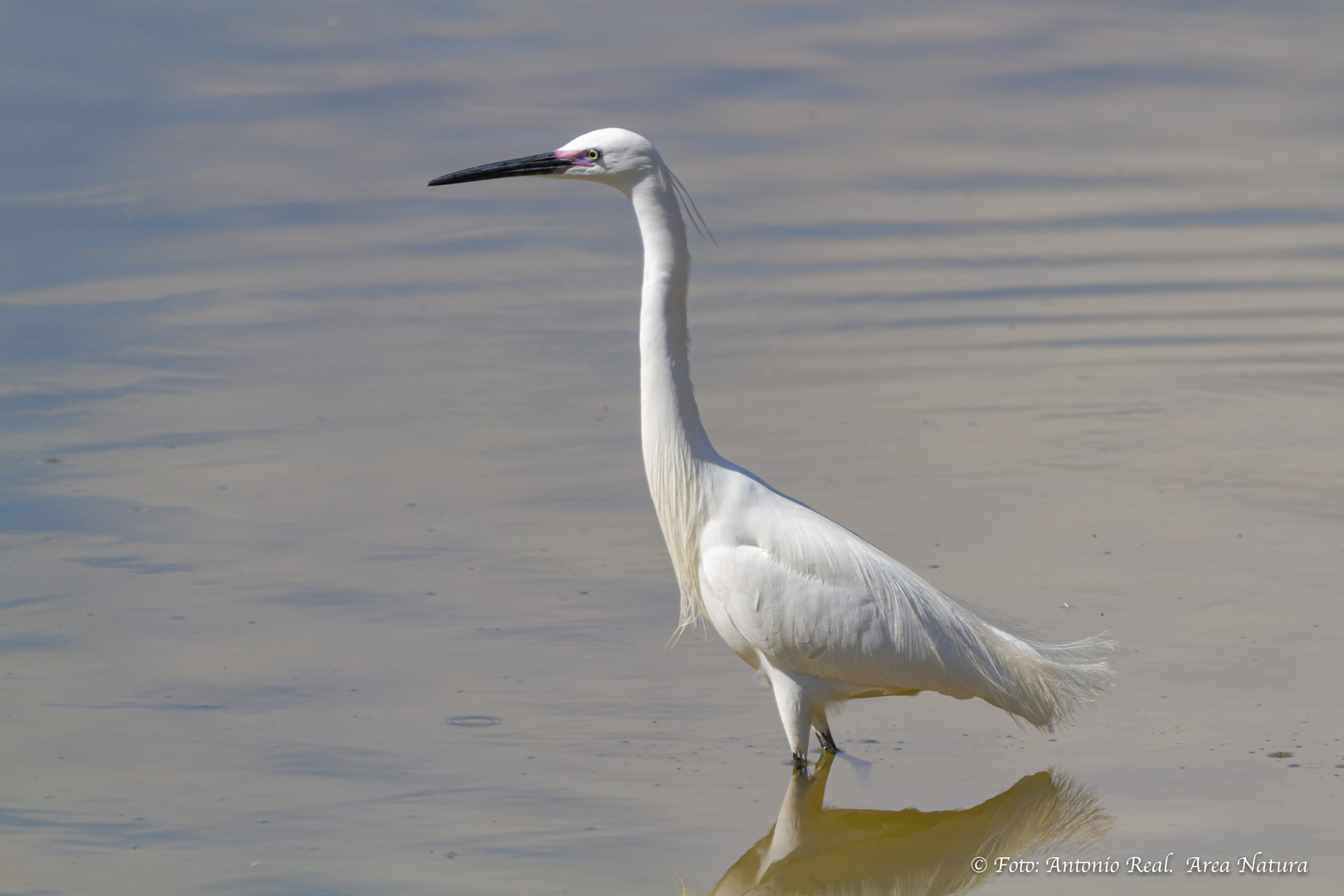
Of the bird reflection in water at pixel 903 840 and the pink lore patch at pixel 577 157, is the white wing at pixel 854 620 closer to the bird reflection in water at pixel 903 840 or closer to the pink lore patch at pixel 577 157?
the bird reflection in water at pixel 903 840

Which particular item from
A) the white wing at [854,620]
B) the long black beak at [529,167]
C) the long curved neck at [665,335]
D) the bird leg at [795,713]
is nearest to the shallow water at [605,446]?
the bird leg at [795,713]

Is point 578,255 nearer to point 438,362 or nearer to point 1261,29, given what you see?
point 438,362

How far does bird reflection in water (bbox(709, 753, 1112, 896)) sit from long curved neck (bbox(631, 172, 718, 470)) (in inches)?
40.9

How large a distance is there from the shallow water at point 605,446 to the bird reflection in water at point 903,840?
0.6 inches

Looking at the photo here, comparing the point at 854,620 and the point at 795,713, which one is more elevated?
the point at 854,620

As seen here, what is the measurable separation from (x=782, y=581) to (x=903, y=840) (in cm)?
78

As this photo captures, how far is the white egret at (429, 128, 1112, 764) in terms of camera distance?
14.2 feet

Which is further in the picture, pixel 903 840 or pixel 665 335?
pixel 665 335

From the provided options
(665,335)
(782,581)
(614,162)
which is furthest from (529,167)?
(782,581)

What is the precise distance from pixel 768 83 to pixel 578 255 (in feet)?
14.3

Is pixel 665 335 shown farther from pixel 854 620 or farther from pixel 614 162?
pixel 854 620

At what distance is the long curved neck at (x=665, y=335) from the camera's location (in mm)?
4375

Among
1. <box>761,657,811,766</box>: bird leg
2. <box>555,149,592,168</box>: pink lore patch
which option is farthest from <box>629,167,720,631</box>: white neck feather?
<box>761,657,811,766</box>: bird leg

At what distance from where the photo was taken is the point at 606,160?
4.36 meters
